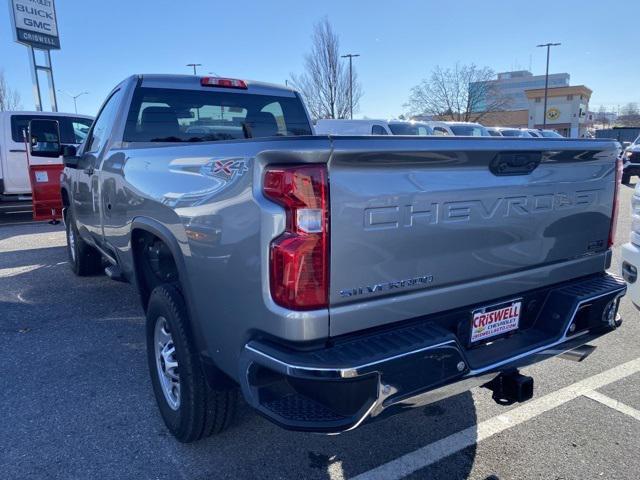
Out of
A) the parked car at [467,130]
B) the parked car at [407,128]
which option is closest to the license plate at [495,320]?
the parked car at [407,128]

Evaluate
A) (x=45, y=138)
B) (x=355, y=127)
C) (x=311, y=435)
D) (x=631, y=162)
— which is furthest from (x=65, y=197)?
(x=631, y=162)

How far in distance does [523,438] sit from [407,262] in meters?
1.48

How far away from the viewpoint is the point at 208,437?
2766 millimetres

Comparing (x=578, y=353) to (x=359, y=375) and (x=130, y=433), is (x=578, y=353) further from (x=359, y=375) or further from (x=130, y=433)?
(x=130, y=433)

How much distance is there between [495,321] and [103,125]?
147 inches

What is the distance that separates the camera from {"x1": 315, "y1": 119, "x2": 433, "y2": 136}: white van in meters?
16.6

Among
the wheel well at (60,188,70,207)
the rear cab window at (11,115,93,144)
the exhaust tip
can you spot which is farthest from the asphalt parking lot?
the rear cab window at (11,115,93,144)

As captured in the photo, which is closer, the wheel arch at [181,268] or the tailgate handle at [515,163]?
the tailgate handle at [515,163]

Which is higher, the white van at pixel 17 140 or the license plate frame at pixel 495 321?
the white van at pixel 17 140

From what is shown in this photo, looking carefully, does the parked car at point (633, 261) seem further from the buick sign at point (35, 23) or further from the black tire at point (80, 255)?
the buick sign at point (35, 23)

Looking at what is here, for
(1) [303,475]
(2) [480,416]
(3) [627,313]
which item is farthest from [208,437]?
(3) [627,313]

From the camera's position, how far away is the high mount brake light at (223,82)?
4.16 meters

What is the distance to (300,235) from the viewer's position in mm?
1840

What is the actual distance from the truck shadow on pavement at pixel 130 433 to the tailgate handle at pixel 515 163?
1.49 m
